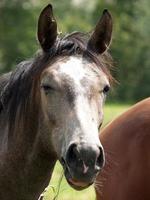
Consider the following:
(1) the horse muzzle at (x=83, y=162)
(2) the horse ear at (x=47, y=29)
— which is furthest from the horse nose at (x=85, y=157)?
(2) the horse ear at (x=47, y=29)

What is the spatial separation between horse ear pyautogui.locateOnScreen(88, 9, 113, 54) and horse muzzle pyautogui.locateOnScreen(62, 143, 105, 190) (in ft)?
3.24

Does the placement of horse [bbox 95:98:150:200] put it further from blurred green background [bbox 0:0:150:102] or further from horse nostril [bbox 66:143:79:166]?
blurred green background [bbox 0:0:150:102]

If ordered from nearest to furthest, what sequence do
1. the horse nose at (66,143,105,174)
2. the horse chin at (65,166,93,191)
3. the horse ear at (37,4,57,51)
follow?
the horse nose at (66,143,105,174) → the horse chin at (65,166,93,191) → the horse ear at (37,4,57,51)

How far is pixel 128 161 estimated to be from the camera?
5277 millimetres

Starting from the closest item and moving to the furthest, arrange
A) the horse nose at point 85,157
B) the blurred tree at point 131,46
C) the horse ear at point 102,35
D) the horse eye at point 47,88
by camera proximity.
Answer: the horse nose at point 85,157, the horse eye at point 47,88, the horse ear at point 102,35, the blurred tree at point 131,46

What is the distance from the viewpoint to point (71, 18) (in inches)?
2226

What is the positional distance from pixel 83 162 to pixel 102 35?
117 cm

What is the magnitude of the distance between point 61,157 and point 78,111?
333 mm

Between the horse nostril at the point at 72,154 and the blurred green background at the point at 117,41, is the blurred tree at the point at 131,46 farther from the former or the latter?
the horse nostril at the point at 72,154

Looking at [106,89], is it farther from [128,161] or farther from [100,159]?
[128,161]

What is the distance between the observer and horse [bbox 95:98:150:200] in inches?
205

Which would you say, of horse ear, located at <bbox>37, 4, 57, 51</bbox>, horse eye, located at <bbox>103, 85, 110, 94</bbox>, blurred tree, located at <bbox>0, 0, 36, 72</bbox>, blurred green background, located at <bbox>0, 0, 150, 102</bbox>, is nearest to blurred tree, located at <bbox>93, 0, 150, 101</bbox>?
blurred green background, located at <bbox>0, 0, 150, 102</bbox>

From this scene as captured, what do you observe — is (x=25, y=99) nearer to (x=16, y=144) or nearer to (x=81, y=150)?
(x=16, y=144)

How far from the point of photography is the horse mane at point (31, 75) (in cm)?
425
